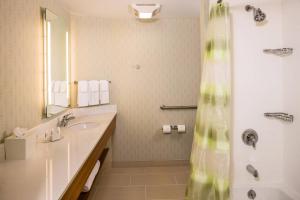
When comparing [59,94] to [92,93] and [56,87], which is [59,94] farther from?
[92,93]

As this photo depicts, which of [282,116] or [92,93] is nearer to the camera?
[282,116]

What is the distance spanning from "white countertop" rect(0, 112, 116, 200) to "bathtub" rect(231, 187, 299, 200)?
4.19 ft

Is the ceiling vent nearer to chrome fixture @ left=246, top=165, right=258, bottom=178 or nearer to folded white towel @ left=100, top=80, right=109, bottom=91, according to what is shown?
folded white towel @ left=100, top=80, right=109, bottom=91

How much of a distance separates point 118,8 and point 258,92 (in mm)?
2101

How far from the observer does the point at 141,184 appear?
2.86m

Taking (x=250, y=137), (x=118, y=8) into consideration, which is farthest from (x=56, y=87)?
(x=250, y=137)

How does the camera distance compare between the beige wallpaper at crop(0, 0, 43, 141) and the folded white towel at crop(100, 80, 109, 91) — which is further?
the folded white towel at crop(100, 80, 109, 91)

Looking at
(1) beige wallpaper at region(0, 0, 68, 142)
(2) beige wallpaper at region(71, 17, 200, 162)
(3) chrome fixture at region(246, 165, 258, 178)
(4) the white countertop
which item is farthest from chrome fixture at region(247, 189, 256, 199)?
(1) beige wallpaper at region(0, 0, 68, 142)

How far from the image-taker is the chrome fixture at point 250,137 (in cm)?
186

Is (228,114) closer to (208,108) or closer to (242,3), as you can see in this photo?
(208,108)

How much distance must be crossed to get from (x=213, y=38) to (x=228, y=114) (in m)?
0.56

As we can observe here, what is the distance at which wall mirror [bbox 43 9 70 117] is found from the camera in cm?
219

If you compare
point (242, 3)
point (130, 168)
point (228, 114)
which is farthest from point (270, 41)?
point (130, 168)

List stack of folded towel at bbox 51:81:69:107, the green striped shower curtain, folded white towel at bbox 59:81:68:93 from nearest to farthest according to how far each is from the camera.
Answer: the green striped shower curtain, stack of folded towel at bbox 51:81:69:107, folded white towel at bbox 59:81:68:93
